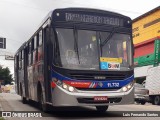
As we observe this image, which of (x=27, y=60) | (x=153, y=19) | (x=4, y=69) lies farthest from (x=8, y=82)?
(x=27, y=60)

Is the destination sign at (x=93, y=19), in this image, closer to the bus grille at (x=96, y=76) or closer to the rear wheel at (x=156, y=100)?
the bus grille at (x=96, y=76)

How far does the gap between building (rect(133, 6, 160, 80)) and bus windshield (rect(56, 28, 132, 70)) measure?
31426mm

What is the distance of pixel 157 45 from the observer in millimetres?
43375

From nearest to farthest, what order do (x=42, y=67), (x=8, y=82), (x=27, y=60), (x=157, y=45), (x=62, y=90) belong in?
(x=62, y=90)
(x=42, y=67)
(x=27, y=60)
(x=157, y=45)
(x=8, y=82)

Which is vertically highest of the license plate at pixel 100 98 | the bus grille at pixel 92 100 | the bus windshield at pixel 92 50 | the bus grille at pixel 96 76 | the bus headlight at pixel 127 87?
the bus windshield at pixel 92 50

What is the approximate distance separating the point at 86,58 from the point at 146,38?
135 ft

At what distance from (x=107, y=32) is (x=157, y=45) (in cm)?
3157

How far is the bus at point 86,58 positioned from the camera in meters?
11.9

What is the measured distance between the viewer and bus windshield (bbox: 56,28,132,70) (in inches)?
473

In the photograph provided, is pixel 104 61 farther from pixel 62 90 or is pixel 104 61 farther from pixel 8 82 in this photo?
pixel 8 82

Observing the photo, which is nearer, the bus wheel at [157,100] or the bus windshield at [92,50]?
the bus windshield at [92,50]

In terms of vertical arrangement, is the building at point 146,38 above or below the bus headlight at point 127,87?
above

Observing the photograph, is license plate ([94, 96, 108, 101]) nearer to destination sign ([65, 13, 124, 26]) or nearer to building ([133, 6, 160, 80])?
destination sign ([65, 13, 124, 26])

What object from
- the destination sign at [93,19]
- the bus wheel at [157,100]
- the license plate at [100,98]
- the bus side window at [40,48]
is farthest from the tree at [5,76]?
the license plate at [100,98]
